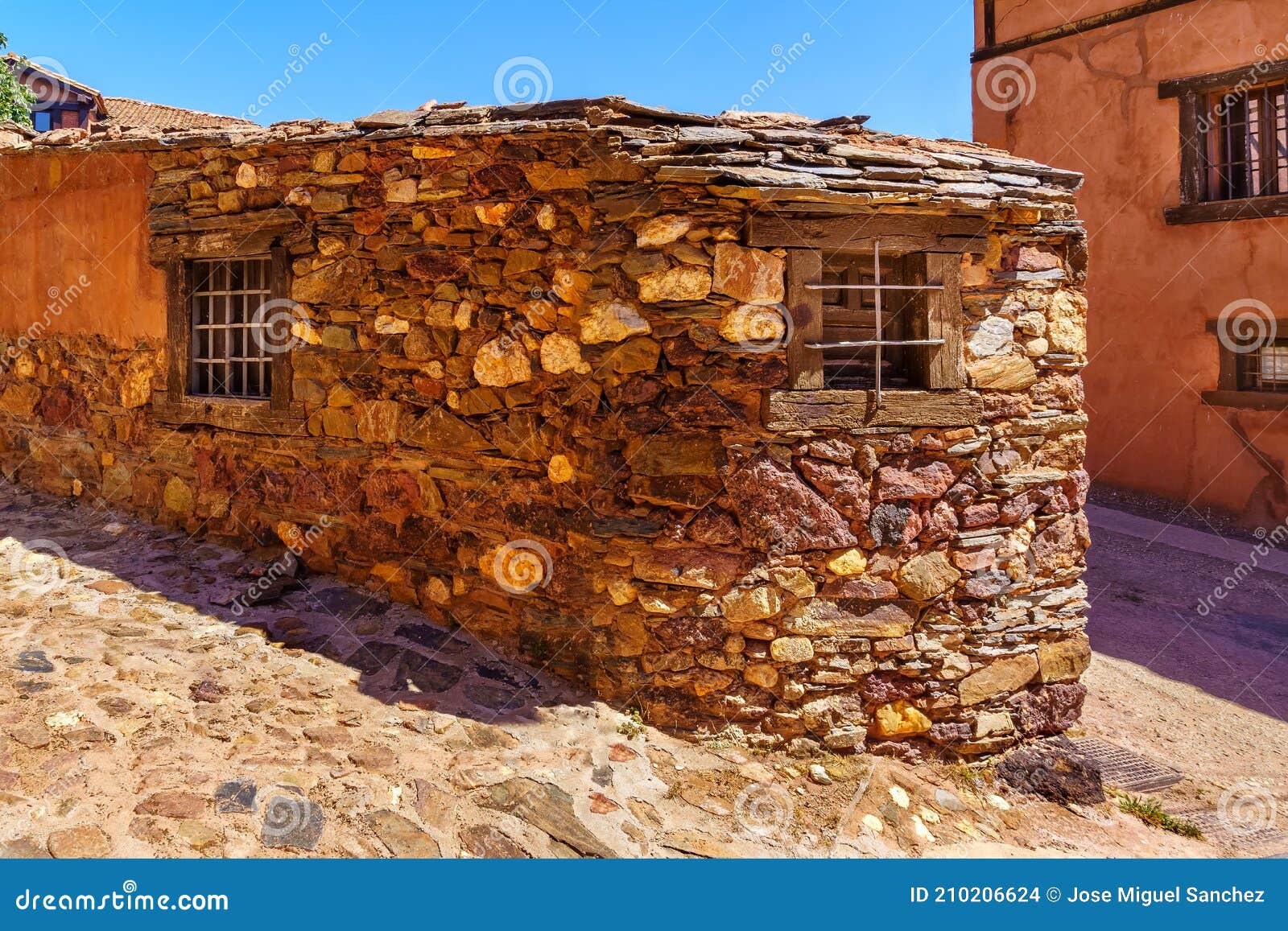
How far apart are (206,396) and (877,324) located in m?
4.72

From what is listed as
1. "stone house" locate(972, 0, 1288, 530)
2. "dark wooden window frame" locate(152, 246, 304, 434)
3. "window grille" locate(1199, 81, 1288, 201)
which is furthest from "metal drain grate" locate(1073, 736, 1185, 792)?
"window grille" locate(1199, 81, 1288, 201)

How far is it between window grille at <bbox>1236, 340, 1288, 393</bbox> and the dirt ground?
16.7ft

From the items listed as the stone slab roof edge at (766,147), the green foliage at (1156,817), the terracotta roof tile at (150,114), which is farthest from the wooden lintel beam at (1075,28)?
the terracotta roof tile at (150,114)

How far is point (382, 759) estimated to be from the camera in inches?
154

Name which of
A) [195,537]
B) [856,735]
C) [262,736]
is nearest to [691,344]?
[856,735]

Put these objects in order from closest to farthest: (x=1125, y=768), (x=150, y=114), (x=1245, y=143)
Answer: (x=1125, y=768) < (x=1245, y=143) < (x=150, y=114)

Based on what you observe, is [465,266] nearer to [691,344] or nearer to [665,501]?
[691,344]

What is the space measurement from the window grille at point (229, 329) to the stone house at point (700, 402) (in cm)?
28

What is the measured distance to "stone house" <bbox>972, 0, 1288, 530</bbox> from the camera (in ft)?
30.4

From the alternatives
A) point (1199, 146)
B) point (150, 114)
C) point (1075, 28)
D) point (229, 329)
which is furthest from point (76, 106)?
point (1199, 146)

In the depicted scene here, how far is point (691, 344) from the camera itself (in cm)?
446

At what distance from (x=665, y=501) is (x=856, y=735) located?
172cm

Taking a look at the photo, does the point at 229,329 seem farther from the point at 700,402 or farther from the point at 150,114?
the point at 150,114

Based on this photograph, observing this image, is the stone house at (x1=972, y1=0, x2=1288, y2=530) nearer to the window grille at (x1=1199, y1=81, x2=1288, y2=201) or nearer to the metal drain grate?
the window grille at (x1=1199, y1=81, x2=1288, y2=201)
